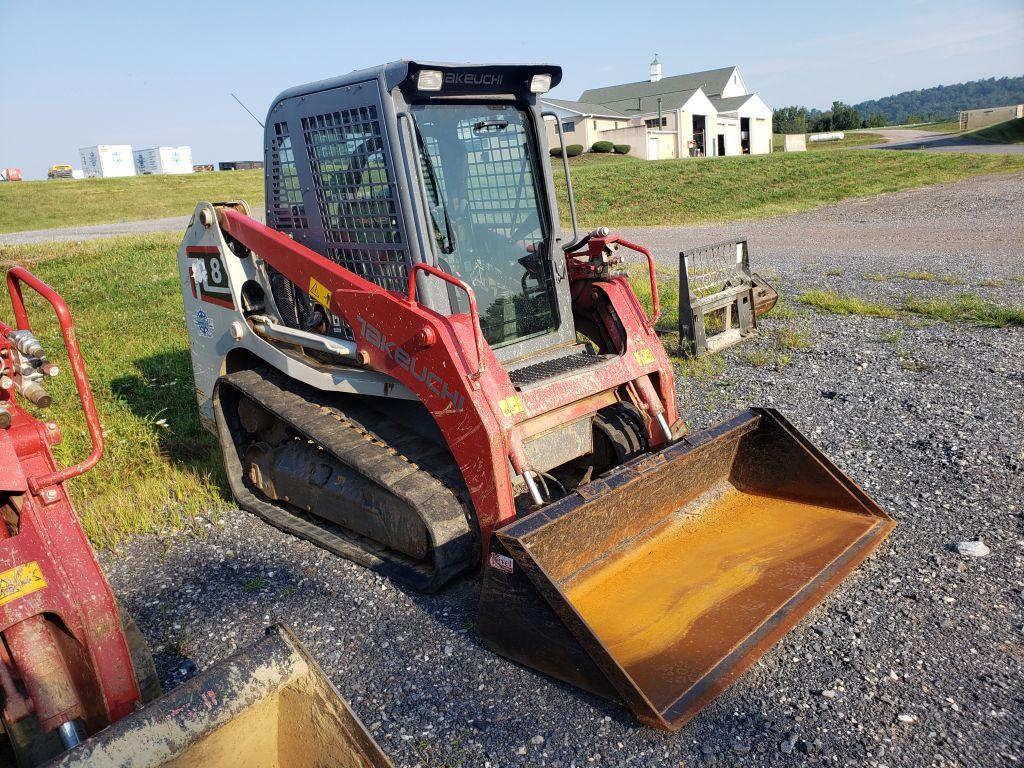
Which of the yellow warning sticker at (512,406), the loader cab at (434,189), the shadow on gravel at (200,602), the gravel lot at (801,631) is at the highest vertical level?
the loader cab at (434,189)

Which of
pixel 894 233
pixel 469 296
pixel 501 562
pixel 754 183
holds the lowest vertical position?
pixel 894 233

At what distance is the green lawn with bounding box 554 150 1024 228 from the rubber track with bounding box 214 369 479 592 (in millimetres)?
18629

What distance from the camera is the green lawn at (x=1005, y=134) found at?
31.7 m

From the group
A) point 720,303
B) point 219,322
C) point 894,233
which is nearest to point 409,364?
point 219,322

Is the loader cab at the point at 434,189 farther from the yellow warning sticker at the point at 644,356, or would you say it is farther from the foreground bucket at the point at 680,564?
the foreground bucket at the point at 680,564

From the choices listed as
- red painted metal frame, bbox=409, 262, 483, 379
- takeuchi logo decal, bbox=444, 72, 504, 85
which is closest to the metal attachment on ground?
takeuchi logo decal, bbox=444, 72, 504, 85

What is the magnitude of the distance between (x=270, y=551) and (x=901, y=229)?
15607 millimetres

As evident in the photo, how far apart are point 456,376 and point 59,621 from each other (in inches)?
73.6

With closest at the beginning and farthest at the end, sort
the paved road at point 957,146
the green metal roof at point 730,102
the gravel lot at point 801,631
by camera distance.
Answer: the gravel lot at point 801,631, the paved road at point 957,146, the green metal roof at point 730,102

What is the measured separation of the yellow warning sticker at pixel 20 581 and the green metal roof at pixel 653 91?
5031 cm

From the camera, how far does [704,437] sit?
438 centimetres

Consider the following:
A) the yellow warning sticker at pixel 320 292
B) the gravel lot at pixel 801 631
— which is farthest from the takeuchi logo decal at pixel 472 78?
the gravel lot at pixel 801 631

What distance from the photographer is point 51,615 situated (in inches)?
119

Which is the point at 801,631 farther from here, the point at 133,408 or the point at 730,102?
the point at 730,102
